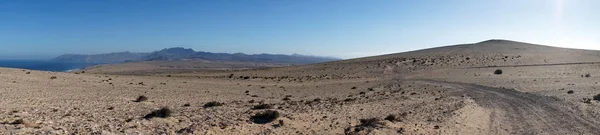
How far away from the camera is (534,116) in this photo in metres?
16.5

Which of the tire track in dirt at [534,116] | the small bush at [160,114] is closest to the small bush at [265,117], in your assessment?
the small bush at [160,114]

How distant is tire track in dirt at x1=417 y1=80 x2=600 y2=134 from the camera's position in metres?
13.8

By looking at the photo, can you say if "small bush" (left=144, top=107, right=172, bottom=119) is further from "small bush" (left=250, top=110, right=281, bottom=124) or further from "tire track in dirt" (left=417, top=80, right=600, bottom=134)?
"tire track in dirt" (left=417, top=80, right=600, bottom=134)

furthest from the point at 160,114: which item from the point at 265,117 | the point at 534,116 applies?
the point at 534,116

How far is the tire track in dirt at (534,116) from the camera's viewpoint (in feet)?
45.3

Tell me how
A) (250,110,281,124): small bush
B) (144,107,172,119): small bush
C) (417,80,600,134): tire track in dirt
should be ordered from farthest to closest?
(250,110,281,124): small bush
(417,80,600,134): tire track in dirt
(144,107,172,119): small bush

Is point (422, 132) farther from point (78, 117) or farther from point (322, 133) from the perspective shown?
point (78, 117)

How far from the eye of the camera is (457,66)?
56.0 meters

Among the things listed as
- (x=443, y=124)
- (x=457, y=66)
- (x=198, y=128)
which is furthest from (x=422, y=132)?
→ (x=457, y=66)

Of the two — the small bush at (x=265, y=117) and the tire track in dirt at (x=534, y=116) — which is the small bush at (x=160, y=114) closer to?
the small bush at (x=265, y=117)

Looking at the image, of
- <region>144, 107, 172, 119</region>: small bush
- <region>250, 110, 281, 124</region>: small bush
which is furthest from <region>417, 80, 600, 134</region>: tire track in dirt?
<region>144, 107, 172, 119</region>: small bush

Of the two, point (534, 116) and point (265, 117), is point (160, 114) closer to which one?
point (265, 117)

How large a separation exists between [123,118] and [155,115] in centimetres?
102

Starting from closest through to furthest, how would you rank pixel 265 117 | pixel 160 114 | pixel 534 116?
pixel 160 114 → pixel 265 117 → pixel 534 116
